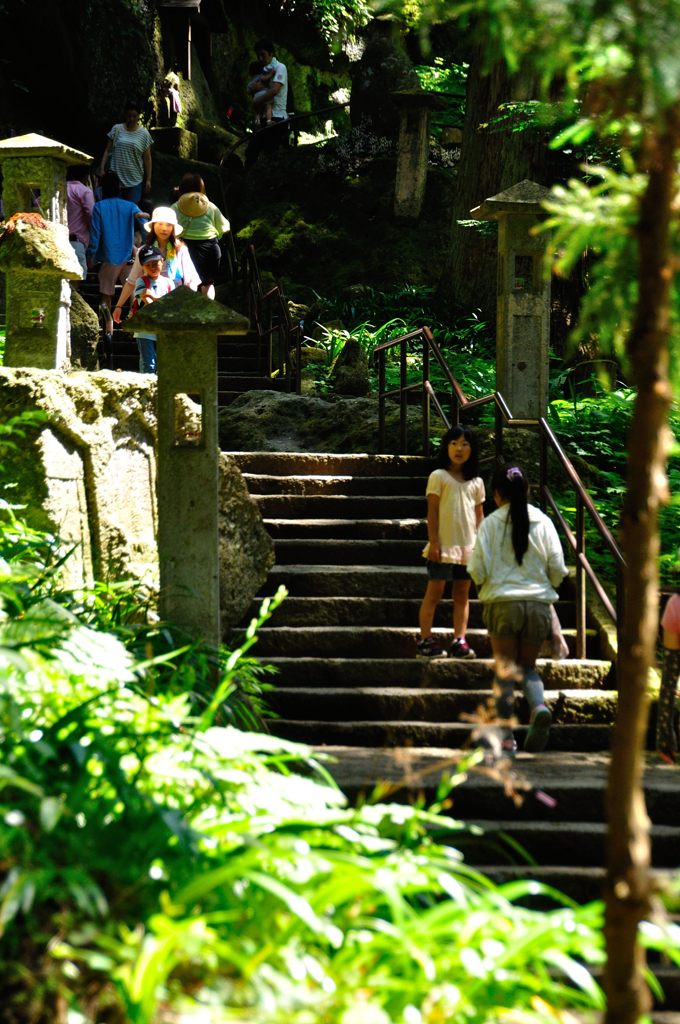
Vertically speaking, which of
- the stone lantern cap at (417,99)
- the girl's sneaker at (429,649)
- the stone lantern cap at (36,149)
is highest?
the stone lantern cap at (417,99)

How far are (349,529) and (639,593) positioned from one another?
6.28 m

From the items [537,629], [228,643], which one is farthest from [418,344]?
[537,629]

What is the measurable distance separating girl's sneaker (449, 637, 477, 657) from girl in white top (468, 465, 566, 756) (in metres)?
0.92

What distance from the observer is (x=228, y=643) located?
23.7 feet

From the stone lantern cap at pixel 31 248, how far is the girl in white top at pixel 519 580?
3.58 metres

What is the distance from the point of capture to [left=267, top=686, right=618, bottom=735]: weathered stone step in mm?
6691

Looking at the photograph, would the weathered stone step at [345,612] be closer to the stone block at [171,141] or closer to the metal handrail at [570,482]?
the metal handrail at [570,482]

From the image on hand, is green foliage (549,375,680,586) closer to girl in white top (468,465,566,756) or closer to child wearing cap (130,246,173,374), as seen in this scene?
girl in white top (468,465,566,756)

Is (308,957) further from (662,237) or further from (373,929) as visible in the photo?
(662,237)

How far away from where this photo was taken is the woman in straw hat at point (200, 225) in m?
11.0

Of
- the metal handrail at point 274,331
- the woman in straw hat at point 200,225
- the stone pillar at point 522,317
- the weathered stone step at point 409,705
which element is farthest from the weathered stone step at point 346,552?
the metal handrail at point 274,331

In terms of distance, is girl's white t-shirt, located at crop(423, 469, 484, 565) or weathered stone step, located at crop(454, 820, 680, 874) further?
girl's white t-shirt, located at crop(423, 469, 484, 565)

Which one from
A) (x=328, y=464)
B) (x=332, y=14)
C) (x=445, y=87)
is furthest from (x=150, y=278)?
(x=332, y=14)

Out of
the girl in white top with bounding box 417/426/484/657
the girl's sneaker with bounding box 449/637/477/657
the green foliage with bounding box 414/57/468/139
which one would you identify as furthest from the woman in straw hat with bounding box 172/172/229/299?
the green foliage with bounding box 414/57/468/139
